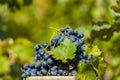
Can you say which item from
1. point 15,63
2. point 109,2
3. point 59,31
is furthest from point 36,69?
point 109,2

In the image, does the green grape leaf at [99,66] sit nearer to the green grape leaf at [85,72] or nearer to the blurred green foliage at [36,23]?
the green grape leaf at [85,72]

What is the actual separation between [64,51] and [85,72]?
144 mm

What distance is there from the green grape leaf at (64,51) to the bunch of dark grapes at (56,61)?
0.02m

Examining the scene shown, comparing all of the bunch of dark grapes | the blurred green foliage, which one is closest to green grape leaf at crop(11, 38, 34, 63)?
the blurred green foliage

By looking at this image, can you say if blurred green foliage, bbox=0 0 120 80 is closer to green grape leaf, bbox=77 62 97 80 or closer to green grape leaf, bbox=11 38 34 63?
Result: green grape leaf, bbox=11 38 34 63

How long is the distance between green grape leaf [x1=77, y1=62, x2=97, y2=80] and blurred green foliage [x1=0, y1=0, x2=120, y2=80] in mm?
1357

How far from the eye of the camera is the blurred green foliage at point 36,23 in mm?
4297

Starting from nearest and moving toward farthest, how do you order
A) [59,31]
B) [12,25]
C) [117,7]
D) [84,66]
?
[84,66] → [59,31] → [117,7] → [12,25]

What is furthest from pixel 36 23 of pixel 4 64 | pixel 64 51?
pixel 64 51

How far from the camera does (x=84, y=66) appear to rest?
6.69ft

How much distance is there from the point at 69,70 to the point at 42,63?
0.41 feet

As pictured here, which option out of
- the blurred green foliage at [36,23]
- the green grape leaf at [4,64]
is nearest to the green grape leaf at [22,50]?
the blurred green foliage at [36,23]

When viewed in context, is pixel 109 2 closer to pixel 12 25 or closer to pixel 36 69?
pixel 12 25

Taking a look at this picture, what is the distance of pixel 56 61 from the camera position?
212 cm
